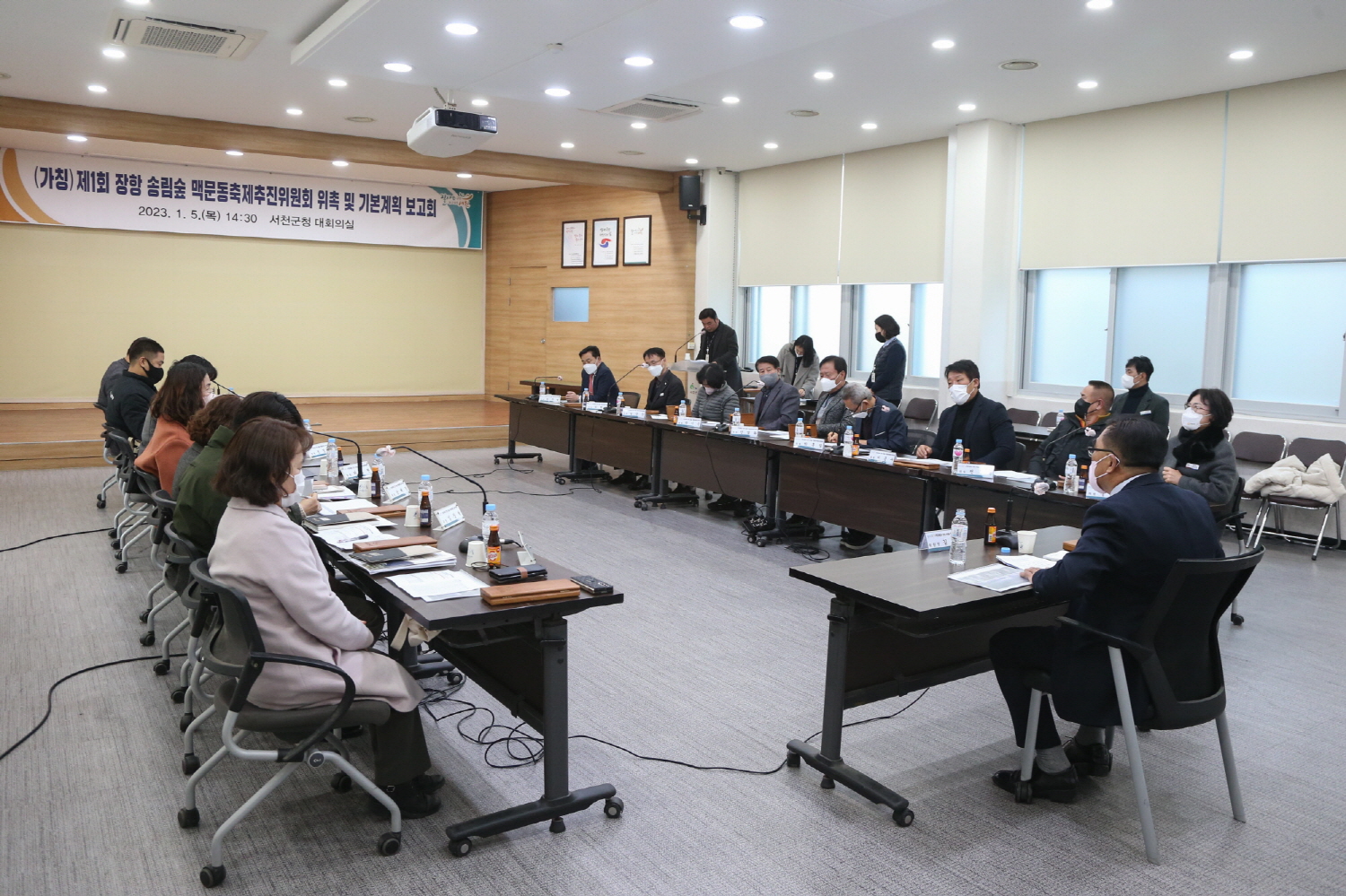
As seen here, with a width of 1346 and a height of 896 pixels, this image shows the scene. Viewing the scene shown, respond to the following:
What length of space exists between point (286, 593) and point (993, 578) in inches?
77.1

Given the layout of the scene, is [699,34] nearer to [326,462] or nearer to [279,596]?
[326,462]

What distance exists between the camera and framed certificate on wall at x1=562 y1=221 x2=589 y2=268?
12117mm

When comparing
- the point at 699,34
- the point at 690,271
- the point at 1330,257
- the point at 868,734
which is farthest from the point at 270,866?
the point at 690,271

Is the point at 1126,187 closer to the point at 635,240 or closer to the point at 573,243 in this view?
the point at 635,240

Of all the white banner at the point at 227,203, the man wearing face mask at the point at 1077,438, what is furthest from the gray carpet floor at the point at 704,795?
the white banner at the point at 227,203

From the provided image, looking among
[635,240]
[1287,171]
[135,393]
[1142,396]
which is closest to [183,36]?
[135,393]

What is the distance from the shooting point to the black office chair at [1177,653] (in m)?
2.43

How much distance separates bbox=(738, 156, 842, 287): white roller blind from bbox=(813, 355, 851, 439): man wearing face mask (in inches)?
136

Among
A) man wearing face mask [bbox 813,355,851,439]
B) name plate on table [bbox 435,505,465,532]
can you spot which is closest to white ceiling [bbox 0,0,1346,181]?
man wearing face mask [bbox 813,355,851,439]

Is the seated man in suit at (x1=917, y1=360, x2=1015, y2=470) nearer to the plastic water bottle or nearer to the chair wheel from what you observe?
the plastic water bottle

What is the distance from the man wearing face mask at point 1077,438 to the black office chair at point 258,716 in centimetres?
379

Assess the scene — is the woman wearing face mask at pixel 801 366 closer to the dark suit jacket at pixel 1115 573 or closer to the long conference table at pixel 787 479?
the long conference table at pixel 787 479

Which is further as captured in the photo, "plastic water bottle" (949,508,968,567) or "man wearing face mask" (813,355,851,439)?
"man wearing face mask" (813,355,851,439)

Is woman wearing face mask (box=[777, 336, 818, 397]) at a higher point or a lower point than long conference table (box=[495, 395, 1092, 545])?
higher
